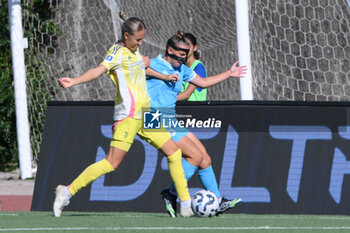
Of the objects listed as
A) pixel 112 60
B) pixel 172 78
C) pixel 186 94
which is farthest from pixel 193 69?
pixel 112 60

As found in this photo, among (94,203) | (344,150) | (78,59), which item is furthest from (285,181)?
(78,59)

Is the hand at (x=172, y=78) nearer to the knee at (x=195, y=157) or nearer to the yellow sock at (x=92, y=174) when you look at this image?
the knee at (x=195, y=157)

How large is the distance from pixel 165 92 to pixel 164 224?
1487 mm

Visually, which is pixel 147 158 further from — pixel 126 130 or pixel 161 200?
pixel 126 130

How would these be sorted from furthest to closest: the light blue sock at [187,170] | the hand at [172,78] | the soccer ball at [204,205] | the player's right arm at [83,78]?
the light blue sock at [187,170]
the hand at [172,78]
the soccer ball at [204,205]
the player's right arm at [83,78]

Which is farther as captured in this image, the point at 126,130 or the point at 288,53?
the point at 288,53

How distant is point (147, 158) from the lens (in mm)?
8078

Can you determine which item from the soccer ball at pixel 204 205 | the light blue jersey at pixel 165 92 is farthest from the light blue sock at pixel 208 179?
the soccer ball at pixel 204 205

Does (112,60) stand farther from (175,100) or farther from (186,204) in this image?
(186,204)

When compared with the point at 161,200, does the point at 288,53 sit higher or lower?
higher

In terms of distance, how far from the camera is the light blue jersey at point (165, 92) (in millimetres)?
7191

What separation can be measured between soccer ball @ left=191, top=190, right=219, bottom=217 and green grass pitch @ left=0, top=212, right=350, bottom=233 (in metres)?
0.07

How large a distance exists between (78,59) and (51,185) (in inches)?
183

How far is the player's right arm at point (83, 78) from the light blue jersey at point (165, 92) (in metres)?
0.66
